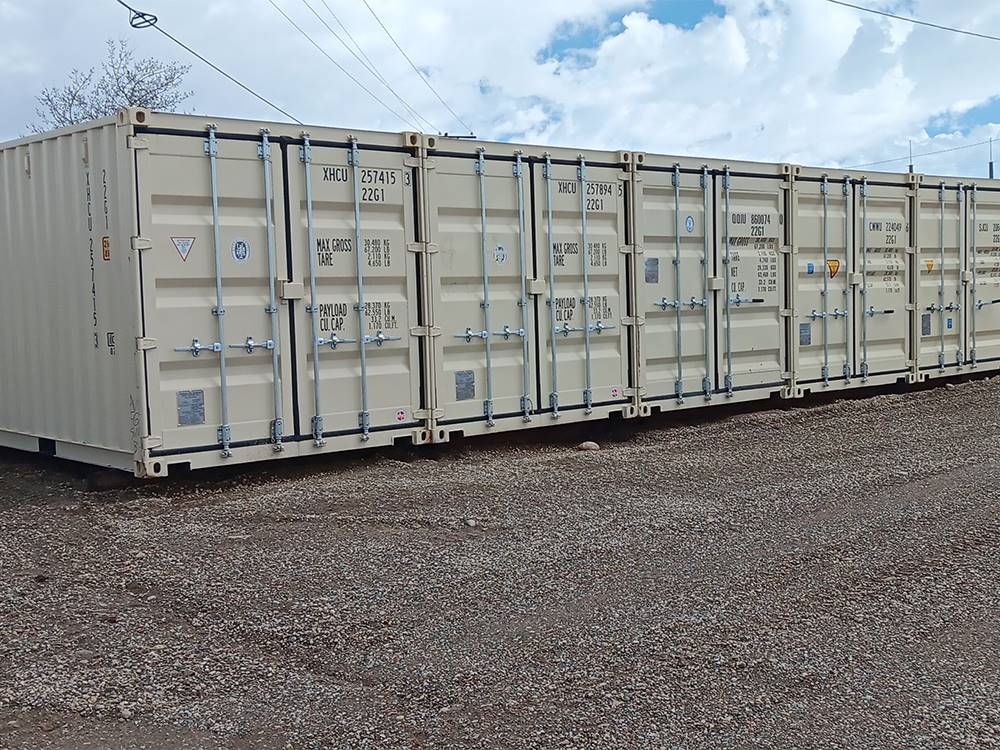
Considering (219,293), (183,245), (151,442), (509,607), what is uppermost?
(183,245)

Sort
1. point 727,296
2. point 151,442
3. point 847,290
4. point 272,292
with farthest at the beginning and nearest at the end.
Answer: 1. point 847,290
2. point 727,296
3. point 272,292
4. point 151,442

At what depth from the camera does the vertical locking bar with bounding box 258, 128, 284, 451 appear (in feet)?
29.6

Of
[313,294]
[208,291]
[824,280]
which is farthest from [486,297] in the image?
[824,280]

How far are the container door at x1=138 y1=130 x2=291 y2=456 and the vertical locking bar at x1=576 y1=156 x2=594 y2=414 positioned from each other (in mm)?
3297

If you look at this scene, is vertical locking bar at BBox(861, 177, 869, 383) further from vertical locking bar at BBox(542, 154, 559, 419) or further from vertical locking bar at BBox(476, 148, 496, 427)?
vertical locking bar at BBox(476, 148, 496, 427)

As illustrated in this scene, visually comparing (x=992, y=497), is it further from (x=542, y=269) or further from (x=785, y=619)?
(x=542, y=269)

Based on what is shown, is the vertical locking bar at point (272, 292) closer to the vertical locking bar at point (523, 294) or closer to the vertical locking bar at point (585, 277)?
the vertical locking bar at point (523, 294)

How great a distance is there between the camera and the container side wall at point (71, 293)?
862 cm

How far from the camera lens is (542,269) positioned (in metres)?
10.8

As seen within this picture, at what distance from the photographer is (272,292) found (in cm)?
909

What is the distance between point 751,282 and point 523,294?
11.0ft

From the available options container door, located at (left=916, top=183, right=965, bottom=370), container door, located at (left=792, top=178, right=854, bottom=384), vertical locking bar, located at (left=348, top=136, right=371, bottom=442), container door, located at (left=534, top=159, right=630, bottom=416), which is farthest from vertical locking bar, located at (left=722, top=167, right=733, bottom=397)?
vertical locking bar, located at (left=348, top=136, right=371, bottom=442)

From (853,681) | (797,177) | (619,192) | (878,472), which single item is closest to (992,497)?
(878,472)

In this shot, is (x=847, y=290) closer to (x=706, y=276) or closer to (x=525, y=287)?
(x=706, y=276)
